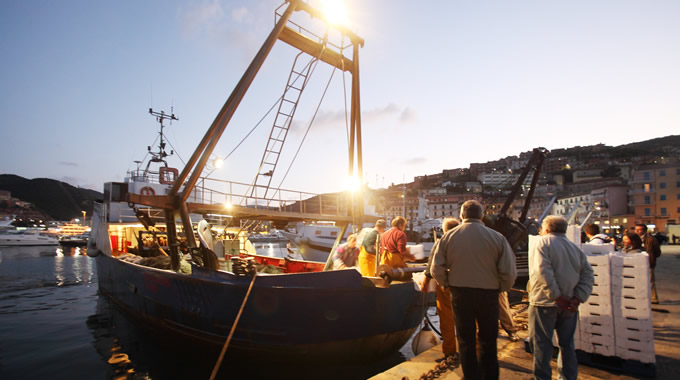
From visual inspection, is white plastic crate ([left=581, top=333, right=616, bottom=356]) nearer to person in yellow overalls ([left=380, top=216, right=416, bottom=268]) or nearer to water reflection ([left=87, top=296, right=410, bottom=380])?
person in yellow overalls ([left=380, top=216, right=416, bottom=268])

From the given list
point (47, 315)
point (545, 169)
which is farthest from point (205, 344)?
point (545, 169)

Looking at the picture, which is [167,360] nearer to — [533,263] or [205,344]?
[205,344]

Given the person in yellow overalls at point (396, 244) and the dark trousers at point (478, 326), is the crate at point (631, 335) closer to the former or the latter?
the dark trousers at point (478, 326)

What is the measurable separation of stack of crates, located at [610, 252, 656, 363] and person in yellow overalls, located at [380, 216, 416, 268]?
10.2 feet

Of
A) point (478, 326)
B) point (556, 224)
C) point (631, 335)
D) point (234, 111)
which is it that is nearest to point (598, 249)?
point (631, 335)

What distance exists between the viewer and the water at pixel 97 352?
6674mm

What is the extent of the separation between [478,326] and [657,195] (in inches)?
3067

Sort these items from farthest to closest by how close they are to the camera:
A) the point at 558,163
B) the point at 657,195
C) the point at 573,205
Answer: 1. the point at 558,163
2. the point at 573,205
3. the point at 657,195

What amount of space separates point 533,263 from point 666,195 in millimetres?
77048

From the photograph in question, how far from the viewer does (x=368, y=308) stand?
5852 mm

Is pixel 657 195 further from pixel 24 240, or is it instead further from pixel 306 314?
pixel 24 240

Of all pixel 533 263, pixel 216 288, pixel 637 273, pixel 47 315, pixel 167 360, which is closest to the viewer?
pixel 533 263

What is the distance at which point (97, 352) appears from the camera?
8.58 m

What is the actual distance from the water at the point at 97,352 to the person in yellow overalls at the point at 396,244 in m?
2.14
